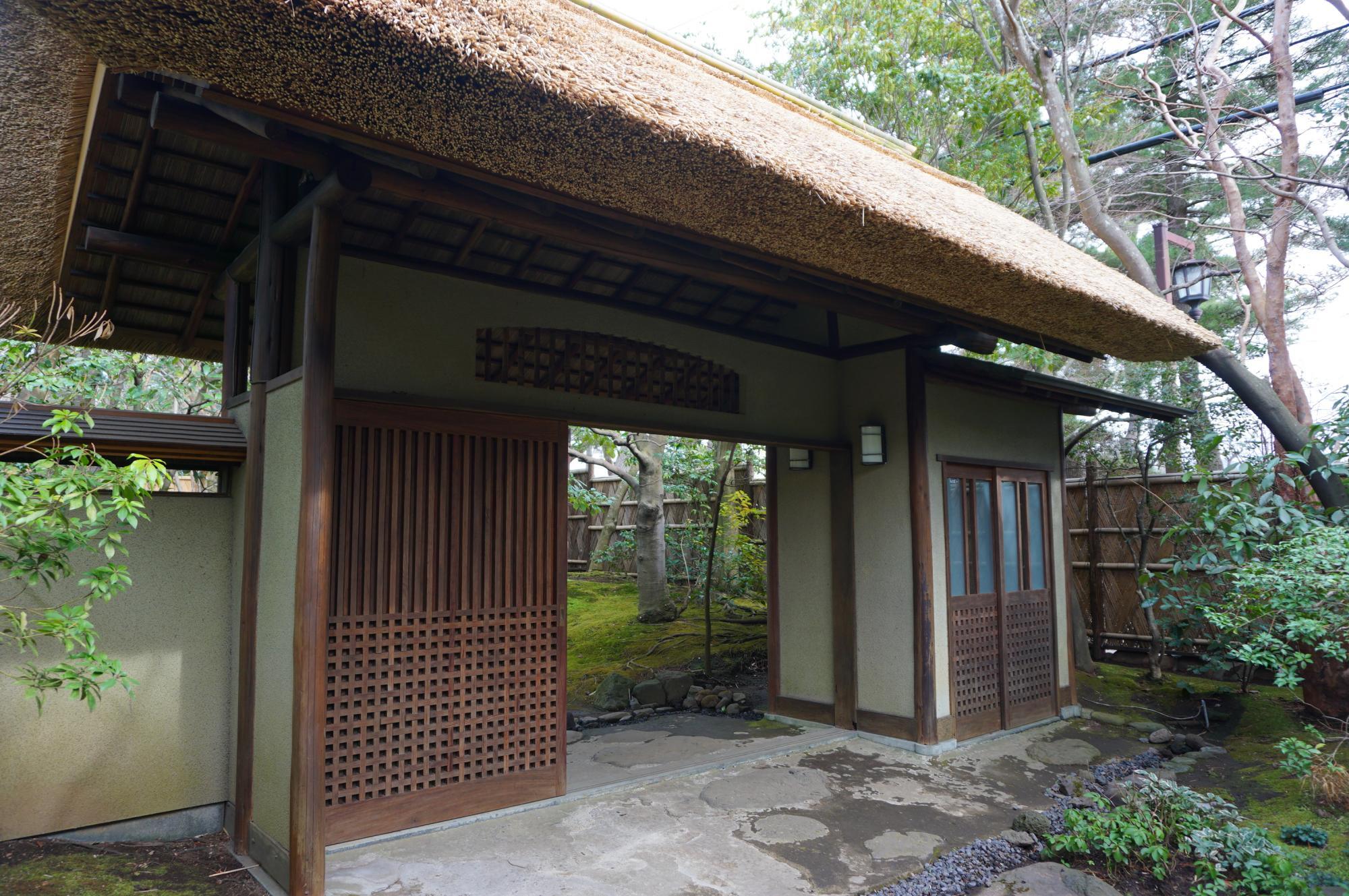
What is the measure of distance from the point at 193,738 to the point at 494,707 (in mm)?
1312

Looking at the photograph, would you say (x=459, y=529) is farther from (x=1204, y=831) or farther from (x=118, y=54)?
(x=1204, y=831)

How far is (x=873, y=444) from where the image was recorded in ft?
18.3

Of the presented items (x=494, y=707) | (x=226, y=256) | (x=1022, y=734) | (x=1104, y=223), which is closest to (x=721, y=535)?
(x=1022, y=734)

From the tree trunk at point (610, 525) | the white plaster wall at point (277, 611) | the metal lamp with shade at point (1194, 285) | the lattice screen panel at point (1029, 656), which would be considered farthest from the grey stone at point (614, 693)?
the metal lamp with shade at point (1194, 285)

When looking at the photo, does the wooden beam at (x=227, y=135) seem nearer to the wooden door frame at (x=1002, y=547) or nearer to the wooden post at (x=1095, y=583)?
the wooden door frame at (x=1002, y=547)

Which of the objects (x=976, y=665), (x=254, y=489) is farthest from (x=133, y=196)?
(x=976, y=665)

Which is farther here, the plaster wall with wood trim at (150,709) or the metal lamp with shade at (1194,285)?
the metal lamp with shade at (1194,285)

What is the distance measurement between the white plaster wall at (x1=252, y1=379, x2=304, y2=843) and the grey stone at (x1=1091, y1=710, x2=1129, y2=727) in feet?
18.4

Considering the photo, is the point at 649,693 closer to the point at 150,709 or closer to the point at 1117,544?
the point at 150,709

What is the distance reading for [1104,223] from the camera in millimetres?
6605

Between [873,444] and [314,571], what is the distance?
3.75 metres

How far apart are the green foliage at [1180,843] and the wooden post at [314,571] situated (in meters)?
3.07

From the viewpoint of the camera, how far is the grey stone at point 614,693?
6430 millimetres

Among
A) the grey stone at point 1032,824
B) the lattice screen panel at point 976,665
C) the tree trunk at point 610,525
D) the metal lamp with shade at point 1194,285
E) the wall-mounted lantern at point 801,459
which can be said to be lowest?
the grey stone at point 1032,824
